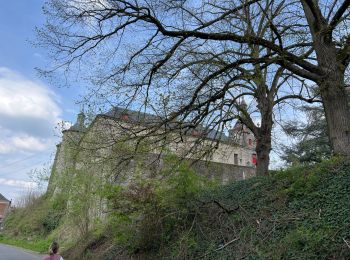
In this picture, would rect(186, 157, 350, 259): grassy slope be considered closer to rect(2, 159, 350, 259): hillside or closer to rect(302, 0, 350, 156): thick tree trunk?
rect(2, 159, 350, 259): hillside

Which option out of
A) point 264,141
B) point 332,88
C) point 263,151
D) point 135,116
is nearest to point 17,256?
point 135,116

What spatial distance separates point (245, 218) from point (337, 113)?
4.17 metres

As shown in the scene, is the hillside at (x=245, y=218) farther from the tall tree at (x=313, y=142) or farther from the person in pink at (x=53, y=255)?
the tall tree at (x=313, y=142)

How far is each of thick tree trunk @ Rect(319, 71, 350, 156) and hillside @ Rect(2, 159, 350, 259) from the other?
0.55m

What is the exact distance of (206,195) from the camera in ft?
44.0

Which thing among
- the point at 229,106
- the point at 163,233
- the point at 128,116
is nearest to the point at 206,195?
the point at 163,233

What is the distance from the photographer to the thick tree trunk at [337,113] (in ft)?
33.9

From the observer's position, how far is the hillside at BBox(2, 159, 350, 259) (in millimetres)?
7840

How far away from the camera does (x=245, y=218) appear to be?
10.2 meters

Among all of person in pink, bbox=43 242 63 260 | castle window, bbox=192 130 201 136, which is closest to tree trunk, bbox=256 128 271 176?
castle window, bbox=192 130 201 136

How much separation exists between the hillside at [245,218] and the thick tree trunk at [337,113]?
55cm

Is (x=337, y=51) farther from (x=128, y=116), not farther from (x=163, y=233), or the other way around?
(x=163, y=233)

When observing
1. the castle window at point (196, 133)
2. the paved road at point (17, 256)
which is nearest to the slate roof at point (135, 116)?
the castle window at point (196, 133)

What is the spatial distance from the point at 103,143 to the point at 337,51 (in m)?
8.08
